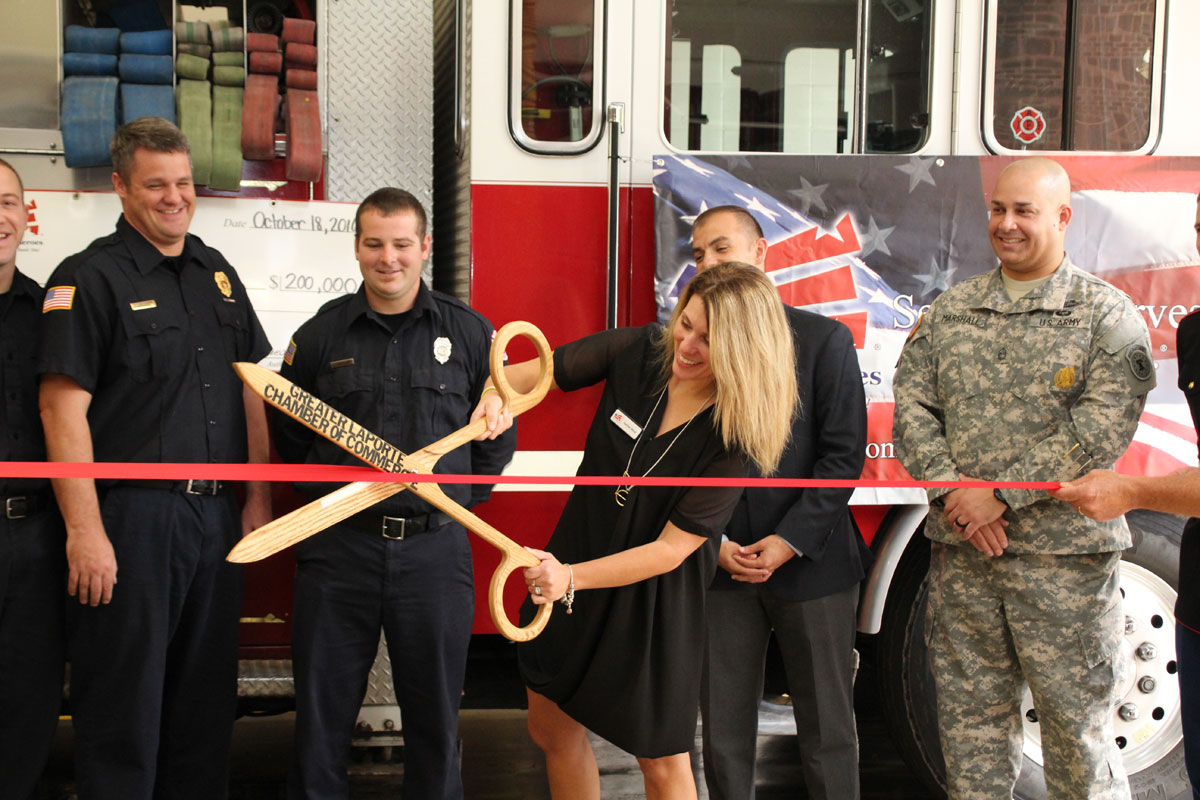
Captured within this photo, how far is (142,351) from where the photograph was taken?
2830mm

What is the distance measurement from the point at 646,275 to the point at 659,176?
0.32m

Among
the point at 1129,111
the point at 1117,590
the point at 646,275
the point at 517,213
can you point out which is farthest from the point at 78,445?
the point at 1129,111

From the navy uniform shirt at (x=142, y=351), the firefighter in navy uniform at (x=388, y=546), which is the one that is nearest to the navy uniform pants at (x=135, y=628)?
the navy uniform shirt at (x=142, y=351)

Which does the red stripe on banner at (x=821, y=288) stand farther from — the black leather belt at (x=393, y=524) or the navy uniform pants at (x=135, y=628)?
the navy uniform pants at (x=135, y=628)

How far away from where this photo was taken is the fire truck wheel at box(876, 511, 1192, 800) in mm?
3625

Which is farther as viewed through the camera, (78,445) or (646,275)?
(646,275)

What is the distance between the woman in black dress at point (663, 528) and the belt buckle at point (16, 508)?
126 cm

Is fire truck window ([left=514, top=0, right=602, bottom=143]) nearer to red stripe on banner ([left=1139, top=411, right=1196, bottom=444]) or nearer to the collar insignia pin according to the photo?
the collar insignia pin

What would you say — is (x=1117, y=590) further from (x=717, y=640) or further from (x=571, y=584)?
(x=571, y=584)

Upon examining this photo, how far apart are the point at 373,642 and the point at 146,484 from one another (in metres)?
0.73

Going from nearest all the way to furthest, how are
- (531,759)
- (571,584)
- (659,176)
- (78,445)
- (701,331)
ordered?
(571,584) < (701,331) < (78,445) < (659,176) < (531,759)

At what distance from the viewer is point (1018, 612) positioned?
112 inches

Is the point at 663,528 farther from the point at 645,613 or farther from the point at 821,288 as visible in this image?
the point at 821,288

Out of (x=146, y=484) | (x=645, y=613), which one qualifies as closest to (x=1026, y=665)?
(x=645, y=613)
